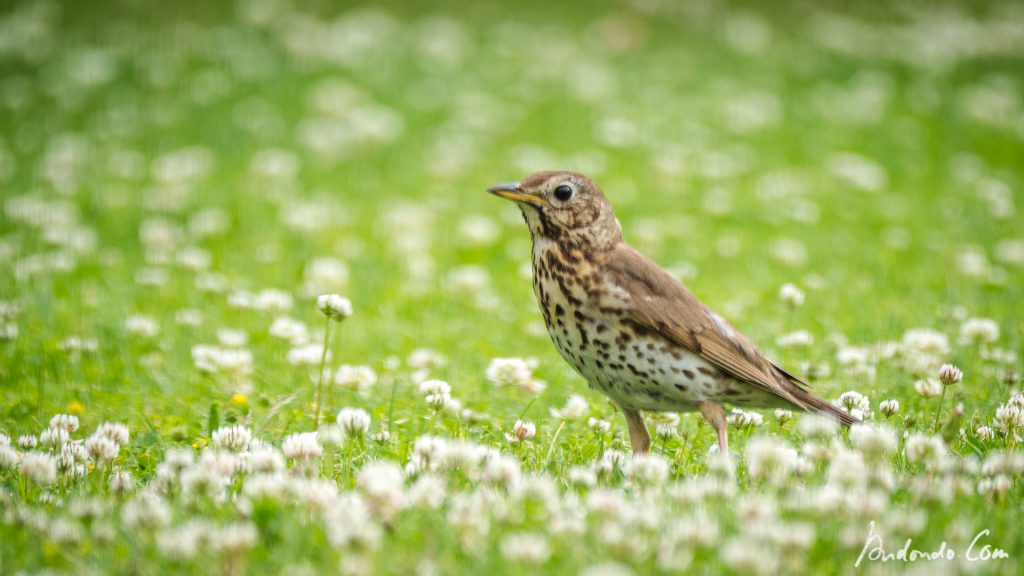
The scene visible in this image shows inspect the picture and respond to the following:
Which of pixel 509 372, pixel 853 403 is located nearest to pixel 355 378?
pixel 509 372

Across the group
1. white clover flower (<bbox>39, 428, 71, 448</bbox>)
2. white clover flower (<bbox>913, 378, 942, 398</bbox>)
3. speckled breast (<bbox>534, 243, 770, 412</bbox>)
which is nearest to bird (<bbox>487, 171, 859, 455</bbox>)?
speckled breast (<bbox>534, 243, 770, 412</bbox>)

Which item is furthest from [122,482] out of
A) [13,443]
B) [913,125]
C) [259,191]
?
[913,125]

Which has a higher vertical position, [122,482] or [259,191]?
[259,191]

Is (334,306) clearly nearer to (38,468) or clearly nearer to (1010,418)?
(38,468)

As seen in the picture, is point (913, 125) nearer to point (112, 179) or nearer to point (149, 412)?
point (112, 179)

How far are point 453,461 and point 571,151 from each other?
7638 mm

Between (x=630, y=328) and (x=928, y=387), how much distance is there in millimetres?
1534

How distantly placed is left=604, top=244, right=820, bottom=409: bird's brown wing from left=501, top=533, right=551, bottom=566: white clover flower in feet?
4.83

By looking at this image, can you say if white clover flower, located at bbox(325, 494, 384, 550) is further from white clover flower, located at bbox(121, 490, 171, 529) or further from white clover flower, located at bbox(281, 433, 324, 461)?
white clover flower, located at bbox(281, 433, 324, 461)

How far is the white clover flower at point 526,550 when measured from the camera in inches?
119

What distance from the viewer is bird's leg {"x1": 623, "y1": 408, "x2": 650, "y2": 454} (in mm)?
4621

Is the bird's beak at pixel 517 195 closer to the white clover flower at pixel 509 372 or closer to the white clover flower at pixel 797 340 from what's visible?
the white clover flower at pixel 509 372

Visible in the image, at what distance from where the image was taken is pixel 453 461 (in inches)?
146

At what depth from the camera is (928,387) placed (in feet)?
16.0
